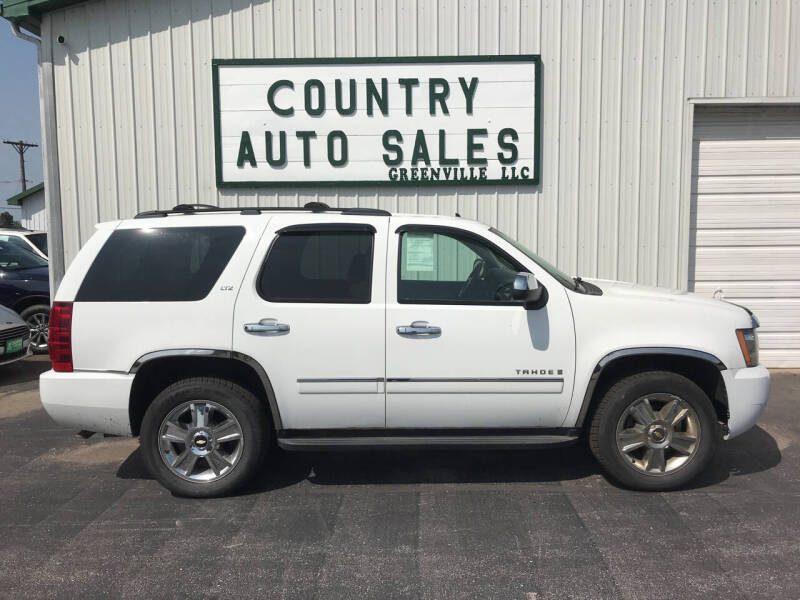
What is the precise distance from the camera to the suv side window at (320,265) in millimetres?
4374

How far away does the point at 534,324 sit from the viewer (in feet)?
14.1

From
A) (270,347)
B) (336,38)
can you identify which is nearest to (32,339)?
(336,38)

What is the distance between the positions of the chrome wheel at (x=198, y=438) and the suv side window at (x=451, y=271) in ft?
4.66

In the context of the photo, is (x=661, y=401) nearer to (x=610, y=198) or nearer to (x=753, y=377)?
(x=753, y=377)

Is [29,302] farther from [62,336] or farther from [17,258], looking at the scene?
[62,336]

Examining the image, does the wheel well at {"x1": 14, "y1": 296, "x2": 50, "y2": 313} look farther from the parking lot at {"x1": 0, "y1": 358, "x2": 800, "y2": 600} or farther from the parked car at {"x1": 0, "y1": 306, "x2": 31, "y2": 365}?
the parking lot at {"x1": 0, "y1": 358, "x2": 800, "y2": 600}

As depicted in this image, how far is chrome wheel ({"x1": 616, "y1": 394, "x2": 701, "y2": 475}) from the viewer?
4398 millimetres

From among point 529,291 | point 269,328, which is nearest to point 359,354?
point 269,328

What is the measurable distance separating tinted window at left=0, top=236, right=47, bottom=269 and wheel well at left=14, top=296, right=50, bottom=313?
666 mm

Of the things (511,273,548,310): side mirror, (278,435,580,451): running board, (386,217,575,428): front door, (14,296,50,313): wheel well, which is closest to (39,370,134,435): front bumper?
(278,435,580,451): running board

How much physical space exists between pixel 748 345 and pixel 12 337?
25.5 ft

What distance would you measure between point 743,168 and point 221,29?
21.2 ft

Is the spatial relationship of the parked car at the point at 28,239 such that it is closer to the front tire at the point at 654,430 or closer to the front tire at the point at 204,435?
the front tire at the point at 204,435

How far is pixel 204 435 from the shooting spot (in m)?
4.39
